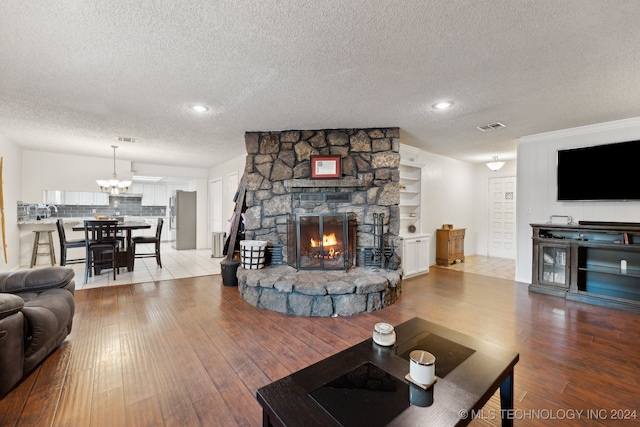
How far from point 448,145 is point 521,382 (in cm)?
408

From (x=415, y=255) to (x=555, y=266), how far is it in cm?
194

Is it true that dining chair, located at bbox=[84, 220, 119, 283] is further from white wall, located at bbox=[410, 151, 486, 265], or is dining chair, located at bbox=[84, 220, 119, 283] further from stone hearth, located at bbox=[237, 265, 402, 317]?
white wall, located at bbox=[410, 151, 486, 265]

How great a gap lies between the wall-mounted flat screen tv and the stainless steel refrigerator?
8308mm

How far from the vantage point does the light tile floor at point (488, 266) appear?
5102 mm

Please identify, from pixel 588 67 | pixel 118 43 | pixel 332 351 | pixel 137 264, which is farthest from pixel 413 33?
pixel 137 264

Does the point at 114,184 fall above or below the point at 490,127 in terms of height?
below

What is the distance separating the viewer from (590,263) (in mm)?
3785

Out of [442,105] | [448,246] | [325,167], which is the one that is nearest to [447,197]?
[448,246]

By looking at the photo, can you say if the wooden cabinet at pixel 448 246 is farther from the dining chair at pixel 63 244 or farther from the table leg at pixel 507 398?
the dining chair at pixel 63 244

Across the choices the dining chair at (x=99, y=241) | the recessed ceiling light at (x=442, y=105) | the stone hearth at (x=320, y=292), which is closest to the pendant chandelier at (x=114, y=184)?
the dining chair at (x=99, y=241)

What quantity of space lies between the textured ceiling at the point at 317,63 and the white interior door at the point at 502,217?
3.03 metres

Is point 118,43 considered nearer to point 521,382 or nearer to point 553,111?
point 521,382

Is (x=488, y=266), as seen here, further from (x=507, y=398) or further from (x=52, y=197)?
(x=52, y=197)

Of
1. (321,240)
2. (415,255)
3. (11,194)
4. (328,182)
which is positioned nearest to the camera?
(321,240)
